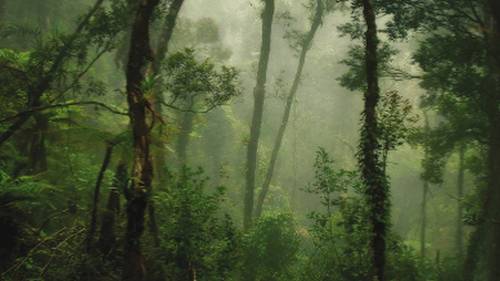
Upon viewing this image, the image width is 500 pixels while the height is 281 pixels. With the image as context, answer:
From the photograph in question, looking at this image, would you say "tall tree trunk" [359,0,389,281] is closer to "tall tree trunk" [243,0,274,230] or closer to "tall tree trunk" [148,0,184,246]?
"tall tree trunk" [148,0,184,246]

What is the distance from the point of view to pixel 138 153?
18.9 feet

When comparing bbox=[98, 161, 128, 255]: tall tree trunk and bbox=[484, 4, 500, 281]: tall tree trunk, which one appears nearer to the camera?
bbox=[98, 161, 128, 255]: tall tree trunk

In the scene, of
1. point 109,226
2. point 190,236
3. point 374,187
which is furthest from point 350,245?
point 109,226

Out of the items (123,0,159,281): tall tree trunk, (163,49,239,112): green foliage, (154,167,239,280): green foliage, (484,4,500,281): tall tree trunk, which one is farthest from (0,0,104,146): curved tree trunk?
(484,4,500,281): tall tree trunk

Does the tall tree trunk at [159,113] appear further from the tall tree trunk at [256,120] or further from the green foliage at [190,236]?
the tall tree trunk at [256,120]

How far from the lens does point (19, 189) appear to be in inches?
266

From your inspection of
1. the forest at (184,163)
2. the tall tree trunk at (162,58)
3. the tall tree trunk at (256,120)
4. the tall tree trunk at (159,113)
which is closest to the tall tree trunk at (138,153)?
the forest at (184,163)

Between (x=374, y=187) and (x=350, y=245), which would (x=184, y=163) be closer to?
(x=350, y=245)

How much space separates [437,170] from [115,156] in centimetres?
926

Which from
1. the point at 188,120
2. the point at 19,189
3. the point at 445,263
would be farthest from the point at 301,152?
the point at 19,189

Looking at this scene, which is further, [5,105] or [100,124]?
[100,124]

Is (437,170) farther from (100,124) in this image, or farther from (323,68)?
(323,68)

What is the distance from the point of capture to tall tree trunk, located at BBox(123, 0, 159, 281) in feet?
18.3

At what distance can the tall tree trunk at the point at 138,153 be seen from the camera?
18.3ft
